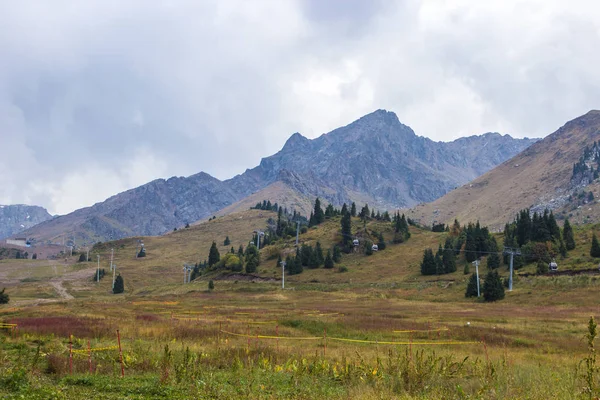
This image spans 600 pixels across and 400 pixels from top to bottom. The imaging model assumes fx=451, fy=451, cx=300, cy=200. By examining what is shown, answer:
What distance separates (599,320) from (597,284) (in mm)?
35735

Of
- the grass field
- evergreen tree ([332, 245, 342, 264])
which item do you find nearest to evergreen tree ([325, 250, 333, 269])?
evergreen tree ([332, 245, 342, 264])

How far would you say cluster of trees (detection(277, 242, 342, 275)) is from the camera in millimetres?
130375

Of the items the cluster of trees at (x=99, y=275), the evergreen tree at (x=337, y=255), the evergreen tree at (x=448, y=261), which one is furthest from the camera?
the cluster of trees at (x=99, y=275)

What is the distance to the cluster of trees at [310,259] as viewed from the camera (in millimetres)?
130375

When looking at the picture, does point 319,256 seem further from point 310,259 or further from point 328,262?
point 328,262

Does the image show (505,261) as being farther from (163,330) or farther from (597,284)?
(163,330)

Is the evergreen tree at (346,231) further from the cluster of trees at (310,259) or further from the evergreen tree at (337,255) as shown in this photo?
the evergreen tree at (337,255)

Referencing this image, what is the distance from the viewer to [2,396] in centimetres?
1197

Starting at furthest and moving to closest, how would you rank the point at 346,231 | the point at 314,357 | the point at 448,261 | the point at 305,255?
the point at 346,231 < the point at 305,255 < the point at 448,261 < the point at 314,357

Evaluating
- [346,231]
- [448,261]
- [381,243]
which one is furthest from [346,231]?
[448,261]

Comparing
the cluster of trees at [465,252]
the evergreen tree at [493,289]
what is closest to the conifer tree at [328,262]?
the cluster of trees at [465,252]

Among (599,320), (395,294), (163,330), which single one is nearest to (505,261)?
(395,294)

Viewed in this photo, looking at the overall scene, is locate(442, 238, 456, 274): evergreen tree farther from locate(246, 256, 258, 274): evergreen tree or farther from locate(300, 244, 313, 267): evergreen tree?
locate(246, 256, 258, 274): evergreen tree

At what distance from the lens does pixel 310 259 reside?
446 feet
